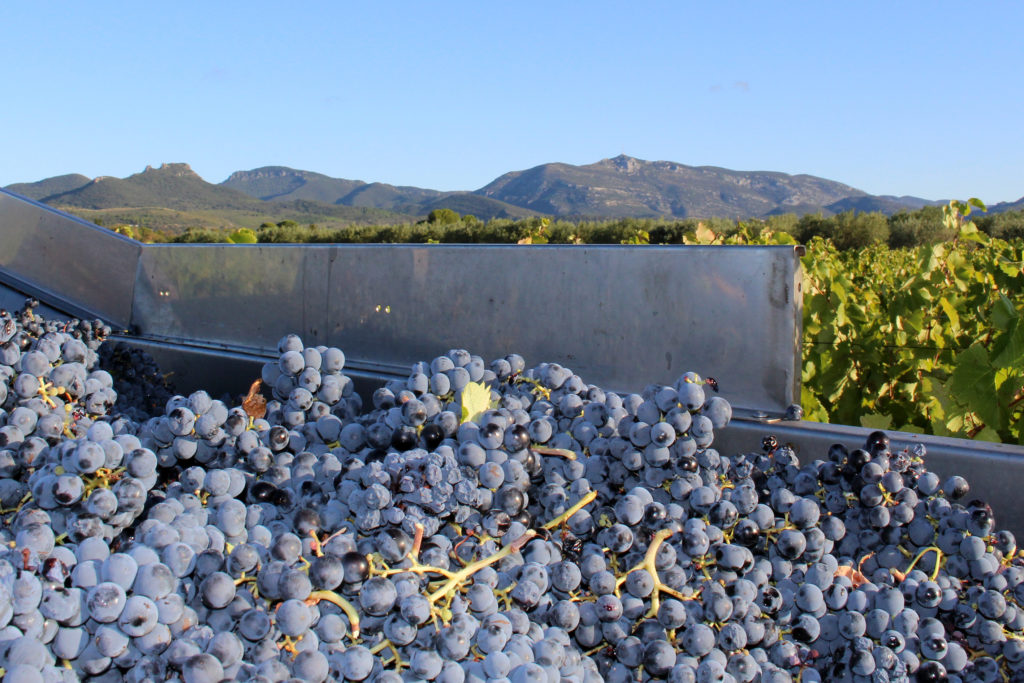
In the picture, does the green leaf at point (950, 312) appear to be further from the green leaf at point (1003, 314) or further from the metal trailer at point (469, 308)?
the metal trailer at point (469, 308)

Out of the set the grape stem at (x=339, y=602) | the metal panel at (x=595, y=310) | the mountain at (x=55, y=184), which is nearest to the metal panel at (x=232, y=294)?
the metal panel at (x=595, y=310)

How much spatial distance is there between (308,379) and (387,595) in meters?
0.65

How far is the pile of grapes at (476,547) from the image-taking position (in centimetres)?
90

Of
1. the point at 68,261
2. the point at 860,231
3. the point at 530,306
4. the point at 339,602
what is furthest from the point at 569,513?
the point at 860,231

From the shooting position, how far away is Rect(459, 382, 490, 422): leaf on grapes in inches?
51.8

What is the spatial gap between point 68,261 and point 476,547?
226 centimetres

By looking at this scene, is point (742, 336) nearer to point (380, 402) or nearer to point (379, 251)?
point (380, 402)

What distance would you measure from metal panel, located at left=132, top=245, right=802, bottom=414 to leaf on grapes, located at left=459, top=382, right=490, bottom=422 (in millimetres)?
478

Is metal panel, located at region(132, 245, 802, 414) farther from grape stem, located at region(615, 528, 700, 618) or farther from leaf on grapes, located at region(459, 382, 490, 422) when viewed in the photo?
grape stem, located at region(615, 528, 700, 618)

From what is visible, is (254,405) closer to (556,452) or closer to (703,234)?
(556,452)

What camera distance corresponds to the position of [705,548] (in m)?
1.13

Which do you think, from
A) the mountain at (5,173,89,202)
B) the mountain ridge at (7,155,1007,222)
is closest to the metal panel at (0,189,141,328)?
the mountain ridge at (7,155,1007,222)

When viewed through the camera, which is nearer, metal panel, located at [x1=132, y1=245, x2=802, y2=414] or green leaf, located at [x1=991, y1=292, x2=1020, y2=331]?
metal panel, located at [x1=132, y1=245, x2=802, y2=414]

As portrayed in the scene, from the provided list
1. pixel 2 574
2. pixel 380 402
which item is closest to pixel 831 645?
pixel 380 402
